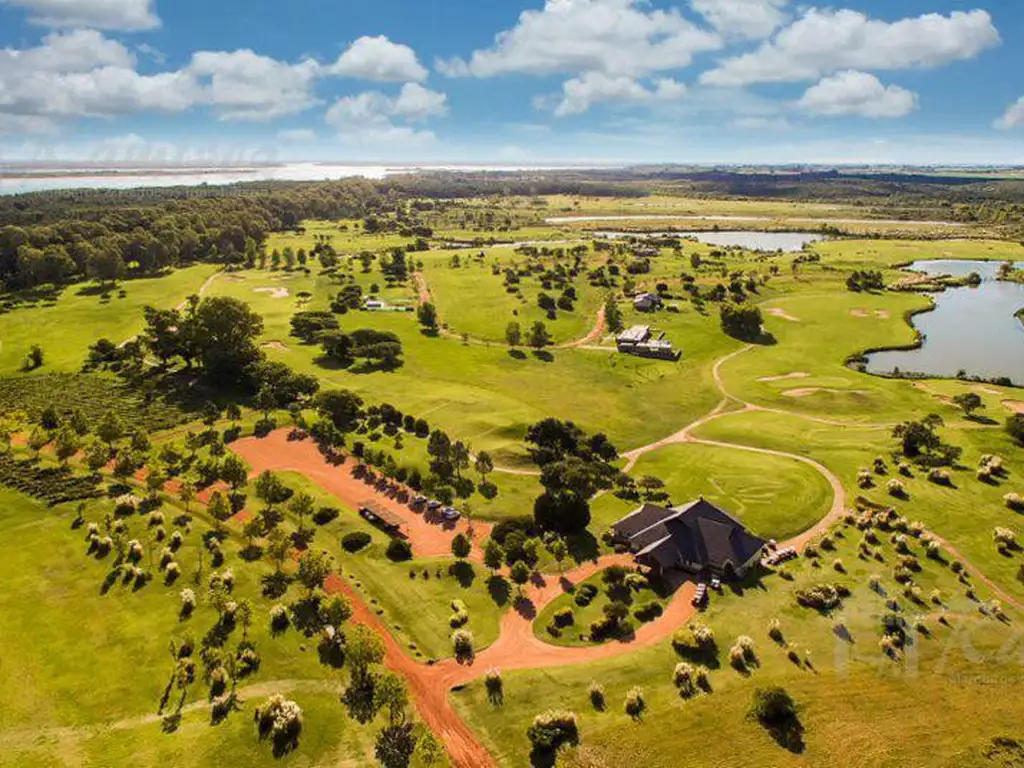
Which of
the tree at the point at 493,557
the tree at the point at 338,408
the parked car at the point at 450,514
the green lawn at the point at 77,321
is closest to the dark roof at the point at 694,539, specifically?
the tree at the point at 493,557

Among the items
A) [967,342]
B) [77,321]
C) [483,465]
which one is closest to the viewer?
[483,465]

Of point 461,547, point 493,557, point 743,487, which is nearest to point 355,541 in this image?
point 461,547

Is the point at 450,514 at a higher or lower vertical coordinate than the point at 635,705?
higher

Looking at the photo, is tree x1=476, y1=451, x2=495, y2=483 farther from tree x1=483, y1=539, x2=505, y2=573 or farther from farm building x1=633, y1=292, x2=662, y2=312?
farm building x1=633, y1=292, x2=662, y2=312

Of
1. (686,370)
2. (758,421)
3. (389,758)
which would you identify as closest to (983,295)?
(686,370)

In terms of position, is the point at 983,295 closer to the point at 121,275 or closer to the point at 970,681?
the point at 970,681

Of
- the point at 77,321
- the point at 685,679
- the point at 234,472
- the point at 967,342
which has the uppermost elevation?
the point at 77,321

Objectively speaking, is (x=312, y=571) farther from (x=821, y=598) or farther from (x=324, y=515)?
(x=821, y=598)
